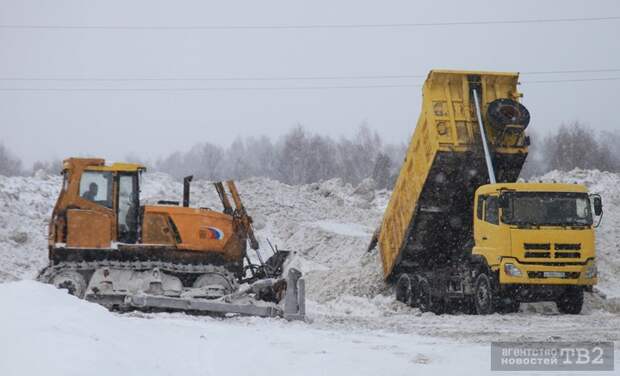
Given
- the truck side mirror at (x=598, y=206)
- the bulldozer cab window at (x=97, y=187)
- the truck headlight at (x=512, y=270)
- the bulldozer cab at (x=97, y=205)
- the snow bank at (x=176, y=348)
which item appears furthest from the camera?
the truck side mirror at (x=598, y=206)

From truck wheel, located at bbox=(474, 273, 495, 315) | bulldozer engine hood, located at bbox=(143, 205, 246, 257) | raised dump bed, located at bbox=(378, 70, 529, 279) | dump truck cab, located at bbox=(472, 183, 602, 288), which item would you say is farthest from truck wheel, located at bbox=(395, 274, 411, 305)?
bulldozer engine hood, located at bbox=(143, 205, 246, 257)

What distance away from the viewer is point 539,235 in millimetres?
15016

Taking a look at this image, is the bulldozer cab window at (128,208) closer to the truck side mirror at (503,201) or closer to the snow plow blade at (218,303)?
the snow plow blade at (218,303)

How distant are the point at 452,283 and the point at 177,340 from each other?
347 inches

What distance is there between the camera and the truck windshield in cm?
1517

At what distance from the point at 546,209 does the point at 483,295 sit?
2083 millimetres

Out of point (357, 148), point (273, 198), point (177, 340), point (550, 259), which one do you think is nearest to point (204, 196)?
point (273, 198)

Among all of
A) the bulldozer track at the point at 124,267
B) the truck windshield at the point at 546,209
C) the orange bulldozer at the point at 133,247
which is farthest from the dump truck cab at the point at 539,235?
the bulldozer track at the point at 124,267

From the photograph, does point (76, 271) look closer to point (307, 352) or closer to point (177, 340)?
point (177, 340)

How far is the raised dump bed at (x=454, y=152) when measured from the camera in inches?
628

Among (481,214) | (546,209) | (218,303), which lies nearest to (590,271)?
(546,209)

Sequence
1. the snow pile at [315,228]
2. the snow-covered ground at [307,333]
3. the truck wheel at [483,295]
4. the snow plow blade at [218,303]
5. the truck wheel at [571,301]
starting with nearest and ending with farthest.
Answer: the snow-covered ground at [307,333]
the snow plow blade at [218,303]
the truck wheel at [483,295]
the truck wheel at [571,301]
the snow pile at [315,228]

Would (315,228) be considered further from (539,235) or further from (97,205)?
(97,205)

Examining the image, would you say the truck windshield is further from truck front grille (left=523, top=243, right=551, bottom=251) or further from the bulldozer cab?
the bulldozer cab
